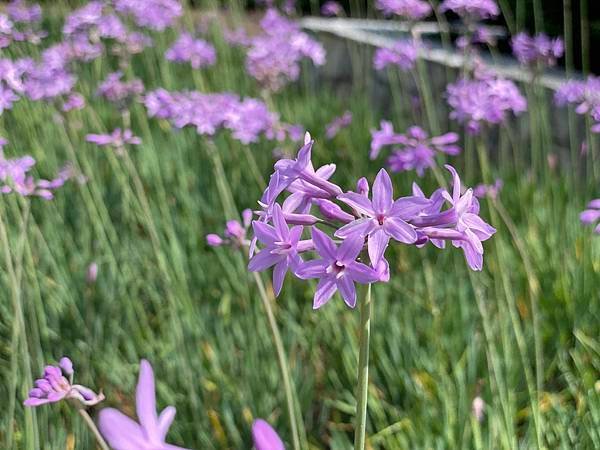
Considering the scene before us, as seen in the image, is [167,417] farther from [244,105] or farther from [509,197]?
[509,197]

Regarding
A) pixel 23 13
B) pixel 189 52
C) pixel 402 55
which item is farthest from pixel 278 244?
pixel 23 13

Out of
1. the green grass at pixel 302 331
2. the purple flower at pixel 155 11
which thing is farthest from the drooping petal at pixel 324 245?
the purple flower at pixel 155 11

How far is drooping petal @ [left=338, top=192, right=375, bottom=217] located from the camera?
0.84 metres

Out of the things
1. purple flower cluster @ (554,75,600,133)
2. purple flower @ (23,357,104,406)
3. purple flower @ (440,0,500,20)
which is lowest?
purple flower cluster @ (554,75,600,133)

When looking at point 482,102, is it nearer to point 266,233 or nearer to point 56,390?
point 266,233

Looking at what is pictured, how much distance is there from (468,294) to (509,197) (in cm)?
77

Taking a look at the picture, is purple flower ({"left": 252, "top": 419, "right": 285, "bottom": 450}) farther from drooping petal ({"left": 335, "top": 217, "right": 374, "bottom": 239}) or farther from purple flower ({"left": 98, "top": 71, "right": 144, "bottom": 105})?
purple flower ({"left": 98, "top": 71, "right": 144, "bottom": 105})

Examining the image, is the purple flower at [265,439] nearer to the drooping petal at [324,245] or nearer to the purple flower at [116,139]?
the drooping petal at [324,245]

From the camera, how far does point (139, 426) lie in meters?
0.49

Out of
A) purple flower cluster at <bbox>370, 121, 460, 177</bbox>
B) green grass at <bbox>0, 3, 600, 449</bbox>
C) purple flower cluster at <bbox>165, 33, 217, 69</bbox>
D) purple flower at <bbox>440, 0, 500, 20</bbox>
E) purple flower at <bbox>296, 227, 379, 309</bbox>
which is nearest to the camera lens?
purple flower at <bbox>296, 227, 379, 309</bbox>

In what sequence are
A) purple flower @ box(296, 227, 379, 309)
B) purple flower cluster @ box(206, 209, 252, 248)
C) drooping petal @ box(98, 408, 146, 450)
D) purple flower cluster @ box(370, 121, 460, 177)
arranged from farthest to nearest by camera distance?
purple flower cluster @ box(370, 121, 460, 177)
purple flower cluster @ box(206, 209, 252, 248)
purple flower @ box(296, 227, 379, 309)
drooping petal @ box(98, 408, 146, 450)

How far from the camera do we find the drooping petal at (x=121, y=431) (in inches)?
18.5

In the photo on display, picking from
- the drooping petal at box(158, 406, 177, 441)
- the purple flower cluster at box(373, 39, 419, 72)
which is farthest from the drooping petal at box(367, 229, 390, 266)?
the purple flower cluster at box(373, 39, 419, 72)

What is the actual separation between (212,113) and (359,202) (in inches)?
49.5
